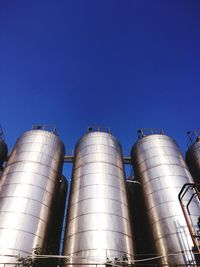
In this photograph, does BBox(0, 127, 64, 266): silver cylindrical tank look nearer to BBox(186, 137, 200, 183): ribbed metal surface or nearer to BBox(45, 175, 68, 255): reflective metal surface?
BBox(45, 175, 68, 255): reflective metal surface

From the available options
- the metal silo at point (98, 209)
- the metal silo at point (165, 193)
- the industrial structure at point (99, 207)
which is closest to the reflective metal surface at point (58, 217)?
the industrial structure at point (99, 207)

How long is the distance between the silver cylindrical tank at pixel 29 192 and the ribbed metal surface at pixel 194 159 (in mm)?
11393

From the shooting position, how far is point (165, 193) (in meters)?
15.4

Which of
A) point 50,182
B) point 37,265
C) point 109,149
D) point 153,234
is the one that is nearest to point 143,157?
point 109,149

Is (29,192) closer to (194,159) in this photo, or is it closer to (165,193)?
(165,193)

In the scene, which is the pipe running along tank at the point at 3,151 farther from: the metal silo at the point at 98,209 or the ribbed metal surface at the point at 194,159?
the ribbed metal surface at the point at 194,159

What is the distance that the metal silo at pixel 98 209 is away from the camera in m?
12.5

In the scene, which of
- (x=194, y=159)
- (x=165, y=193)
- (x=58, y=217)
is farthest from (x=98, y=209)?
(x=194, y=159)

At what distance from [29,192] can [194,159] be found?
14.0 meters

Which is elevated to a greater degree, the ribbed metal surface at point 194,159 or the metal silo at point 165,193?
the ribbed metal surface at point 194,159

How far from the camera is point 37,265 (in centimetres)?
1180

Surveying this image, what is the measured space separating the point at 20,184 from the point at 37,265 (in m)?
5.31

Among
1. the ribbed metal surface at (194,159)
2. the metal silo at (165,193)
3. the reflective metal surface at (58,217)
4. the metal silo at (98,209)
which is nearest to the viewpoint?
the metal silo at (98,209)

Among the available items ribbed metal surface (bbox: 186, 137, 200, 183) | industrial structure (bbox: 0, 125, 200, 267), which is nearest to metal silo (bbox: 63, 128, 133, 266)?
industrial structure (bbox: 0, 125, 200, 267)
